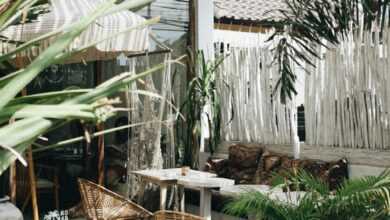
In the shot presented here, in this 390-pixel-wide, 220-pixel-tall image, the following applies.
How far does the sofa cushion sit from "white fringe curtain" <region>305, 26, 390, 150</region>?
0.78m

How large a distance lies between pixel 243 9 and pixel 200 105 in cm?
310

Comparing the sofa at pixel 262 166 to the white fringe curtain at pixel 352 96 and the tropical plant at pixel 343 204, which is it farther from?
the tropical plant at pixel 343 204

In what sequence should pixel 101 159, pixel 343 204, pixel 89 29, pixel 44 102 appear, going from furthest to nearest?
pixel 101 159
pixel 89 29
pixel 343 204
pixel 44 102

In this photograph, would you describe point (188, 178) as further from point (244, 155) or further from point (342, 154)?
point (342, 154)

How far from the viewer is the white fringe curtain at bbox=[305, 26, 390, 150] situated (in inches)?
210

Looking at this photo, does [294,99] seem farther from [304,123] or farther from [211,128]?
[211,128]

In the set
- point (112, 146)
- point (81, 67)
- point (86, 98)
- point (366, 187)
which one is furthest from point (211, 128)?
point (86, 98)

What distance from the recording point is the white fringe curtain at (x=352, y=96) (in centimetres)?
534

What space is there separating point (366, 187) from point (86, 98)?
8.95 ft

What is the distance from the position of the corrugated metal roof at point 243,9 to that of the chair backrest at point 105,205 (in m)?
4.83

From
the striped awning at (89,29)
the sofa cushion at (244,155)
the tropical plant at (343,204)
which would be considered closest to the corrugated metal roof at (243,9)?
the sofa cushion at (244,155)

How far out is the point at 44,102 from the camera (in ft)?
3.30

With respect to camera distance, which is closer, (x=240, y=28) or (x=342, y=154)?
(x=342, y=154)

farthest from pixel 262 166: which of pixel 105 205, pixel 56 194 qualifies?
pixel 56 194
